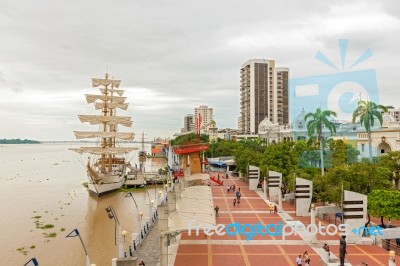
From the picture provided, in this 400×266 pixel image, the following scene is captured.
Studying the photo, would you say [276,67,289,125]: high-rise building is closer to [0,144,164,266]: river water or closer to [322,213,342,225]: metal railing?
[0,144,164,266]: river water

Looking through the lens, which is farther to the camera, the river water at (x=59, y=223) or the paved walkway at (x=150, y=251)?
the river water at (x=59, y=223)

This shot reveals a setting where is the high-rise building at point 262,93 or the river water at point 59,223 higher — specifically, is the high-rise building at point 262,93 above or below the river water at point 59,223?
above

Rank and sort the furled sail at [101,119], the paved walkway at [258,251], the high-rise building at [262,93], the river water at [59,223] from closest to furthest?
the paved walkway at [258,251] < the river water at [59,223] < the furled sail at [101,119] < the high-rise building at [262,93]

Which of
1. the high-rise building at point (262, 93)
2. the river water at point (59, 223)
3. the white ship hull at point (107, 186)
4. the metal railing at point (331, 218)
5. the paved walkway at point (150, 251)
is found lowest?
the river water at point (59, 223)

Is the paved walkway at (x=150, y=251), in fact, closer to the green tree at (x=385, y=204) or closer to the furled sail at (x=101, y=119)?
the green tree at (x=385, y=204)

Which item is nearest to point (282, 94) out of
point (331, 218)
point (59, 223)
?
point (331, 218)

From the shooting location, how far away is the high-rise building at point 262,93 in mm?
148000

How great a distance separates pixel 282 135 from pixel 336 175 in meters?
74.7

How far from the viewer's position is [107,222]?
41062 mm

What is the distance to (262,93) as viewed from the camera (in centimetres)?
14938

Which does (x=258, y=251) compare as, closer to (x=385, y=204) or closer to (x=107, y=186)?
(x=385, y=204)

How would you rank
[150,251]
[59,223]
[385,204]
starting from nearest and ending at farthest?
[150,251], [385,204], [59,223]

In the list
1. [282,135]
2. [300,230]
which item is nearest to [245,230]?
[300,230]

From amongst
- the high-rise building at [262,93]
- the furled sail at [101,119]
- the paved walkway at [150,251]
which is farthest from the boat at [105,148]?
the high-rise building at [262,93]
